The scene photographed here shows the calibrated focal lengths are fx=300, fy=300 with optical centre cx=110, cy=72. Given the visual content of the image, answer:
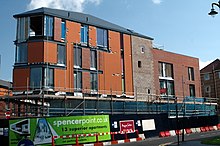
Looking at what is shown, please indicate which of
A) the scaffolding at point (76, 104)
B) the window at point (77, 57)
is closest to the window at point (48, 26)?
the window at point (77, 57)

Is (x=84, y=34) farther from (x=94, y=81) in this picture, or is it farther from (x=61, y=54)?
(x=94, y=81)

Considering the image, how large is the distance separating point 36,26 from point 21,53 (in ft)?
12.1

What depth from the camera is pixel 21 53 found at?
32844mm

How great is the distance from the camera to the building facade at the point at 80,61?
3177 cm

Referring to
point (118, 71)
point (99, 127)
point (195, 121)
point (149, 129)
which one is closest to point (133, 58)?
point (118, 71)

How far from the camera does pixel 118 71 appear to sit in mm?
38000

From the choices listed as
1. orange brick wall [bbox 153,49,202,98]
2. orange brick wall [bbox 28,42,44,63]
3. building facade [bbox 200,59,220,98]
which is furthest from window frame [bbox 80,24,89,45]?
building facade [bbox 200,59,220,98]

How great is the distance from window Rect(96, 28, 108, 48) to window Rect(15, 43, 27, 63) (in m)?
8.89

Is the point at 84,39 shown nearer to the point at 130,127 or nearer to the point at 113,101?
the point at 113,101

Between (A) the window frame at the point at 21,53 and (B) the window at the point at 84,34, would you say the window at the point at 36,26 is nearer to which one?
(A) the window frame at the point at 21,53

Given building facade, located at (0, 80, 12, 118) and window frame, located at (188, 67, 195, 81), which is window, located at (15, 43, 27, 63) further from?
window frame, located at (188, 67, 195, 81)

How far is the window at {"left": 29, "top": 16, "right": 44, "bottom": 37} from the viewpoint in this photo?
3316cm

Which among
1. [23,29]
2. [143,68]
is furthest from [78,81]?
[143,68]

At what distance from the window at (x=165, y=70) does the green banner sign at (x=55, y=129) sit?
2337cm
